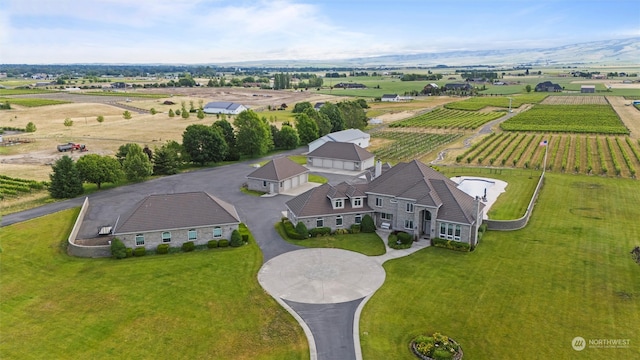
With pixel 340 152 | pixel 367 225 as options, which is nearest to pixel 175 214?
pixel 367 225

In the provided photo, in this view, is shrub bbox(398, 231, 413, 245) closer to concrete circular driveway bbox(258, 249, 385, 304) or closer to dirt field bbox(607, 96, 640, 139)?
concrete circular driveway bbox(258, 249, 385, 304)

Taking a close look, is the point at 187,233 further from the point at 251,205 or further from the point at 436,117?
the point at 436,117

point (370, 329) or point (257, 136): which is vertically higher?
point (257, 136)

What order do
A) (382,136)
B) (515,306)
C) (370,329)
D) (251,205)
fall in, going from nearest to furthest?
(370,329)
(515,306)
(251,205)
(382,136)

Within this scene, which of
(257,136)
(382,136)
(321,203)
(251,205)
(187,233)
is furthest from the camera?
(382,136)

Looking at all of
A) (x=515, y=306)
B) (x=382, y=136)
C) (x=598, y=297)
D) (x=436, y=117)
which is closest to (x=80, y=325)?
(x=515, y=306)

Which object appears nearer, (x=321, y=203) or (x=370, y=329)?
(x=370, y=329)

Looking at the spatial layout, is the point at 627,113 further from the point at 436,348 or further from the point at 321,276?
the point at 436,348
